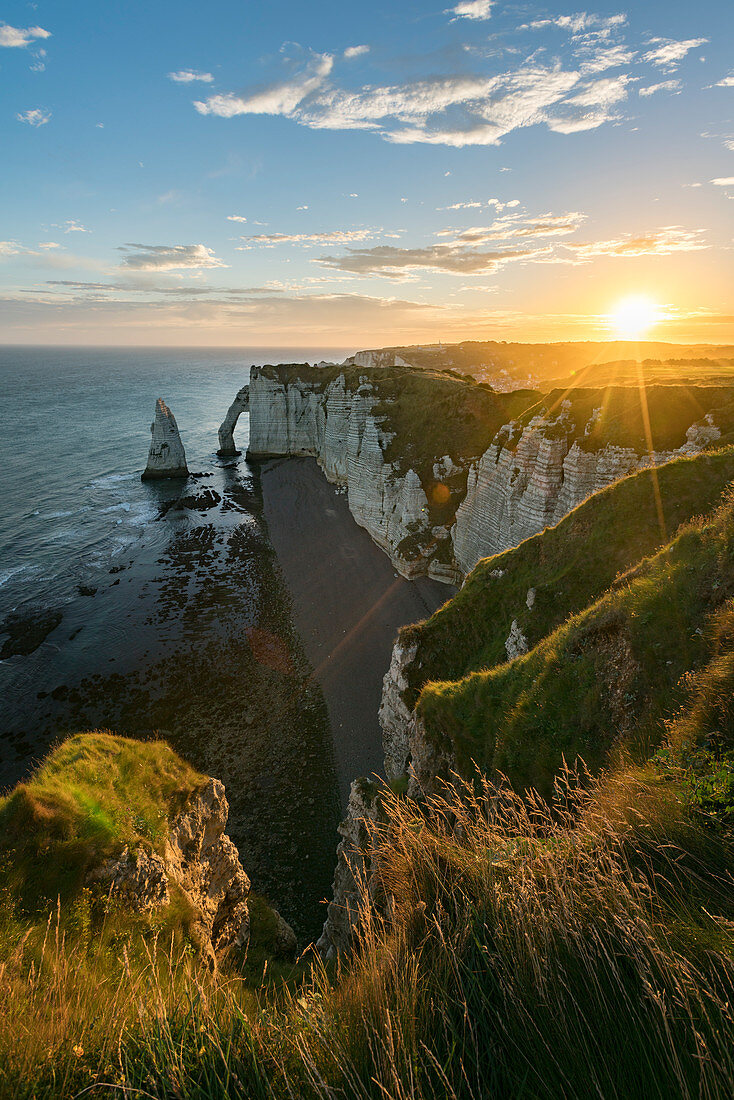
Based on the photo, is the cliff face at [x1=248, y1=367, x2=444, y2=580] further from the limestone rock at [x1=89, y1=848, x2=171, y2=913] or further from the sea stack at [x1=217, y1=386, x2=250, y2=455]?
the limestone rock at [x1=89, y1=848, x2=171, y2=913]

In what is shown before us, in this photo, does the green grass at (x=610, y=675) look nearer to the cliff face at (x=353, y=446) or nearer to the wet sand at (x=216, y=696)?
the wet sand at (x=216, y=696)

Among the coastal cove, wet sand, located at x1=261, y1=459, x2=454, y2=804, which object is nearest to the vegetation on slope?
wet sand, located at x1=261, y1=459, x2=454, y2=804

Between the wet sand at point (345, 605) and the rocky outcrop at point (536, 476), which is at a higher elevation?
the rocky outcrop at point (536, 476)

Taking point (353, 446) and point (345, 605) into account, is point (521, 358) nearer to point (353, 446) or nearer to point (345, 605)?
point (353, 446)

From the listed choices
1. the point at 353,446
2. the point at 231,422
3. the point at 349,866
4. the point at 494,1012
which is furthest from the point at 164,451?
the point at 494,1012

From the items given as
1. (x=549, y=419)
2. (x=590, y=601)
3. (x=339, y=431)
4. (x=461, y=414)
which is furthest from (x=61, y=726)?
(x=339, y=431)

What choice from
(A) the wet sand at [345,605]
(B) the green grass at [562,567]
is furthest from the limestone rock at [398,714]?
(A) the wet sand at [345,605]
